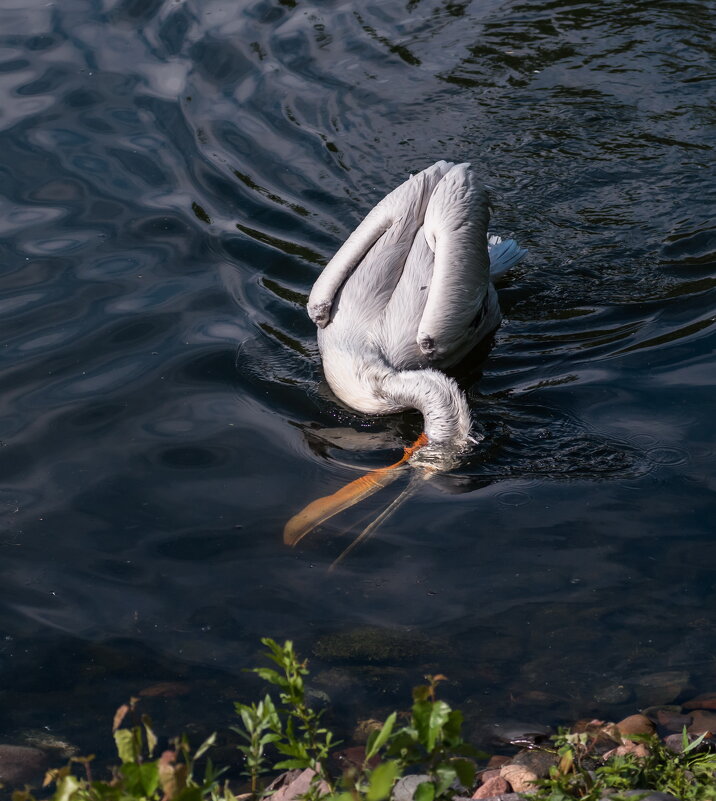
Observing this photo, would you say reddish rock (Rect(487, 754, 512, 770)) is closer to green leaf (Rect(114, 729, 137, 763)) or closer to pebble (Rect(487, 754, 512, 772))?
pebble (Rect(487, 754, 512, 772))

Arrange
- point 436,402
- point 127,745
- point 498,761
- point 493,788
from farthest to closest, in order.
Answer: point 436,402
point 498,761
point 493,788
point 127,745

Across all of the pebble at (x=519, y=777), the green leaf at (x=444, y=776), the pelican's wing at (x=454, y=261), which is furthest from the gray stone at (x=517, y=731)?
the pelican's wing at (x=454, y=261)

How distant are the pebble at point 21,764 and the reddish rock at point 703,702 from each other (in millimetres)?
2162

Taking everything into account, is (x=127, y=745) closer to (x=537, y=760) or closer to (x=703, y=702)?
(x=537, y=760)

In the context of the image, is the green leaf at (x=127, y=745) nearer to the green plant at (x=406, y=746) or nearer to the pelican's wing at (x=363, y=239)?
the green plant at (x=406, y=746)

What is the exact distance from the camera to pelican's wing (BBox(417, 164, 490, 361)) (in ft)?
16.5

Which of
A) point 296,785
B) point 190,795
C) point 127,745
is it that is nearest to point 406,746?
point 190,795

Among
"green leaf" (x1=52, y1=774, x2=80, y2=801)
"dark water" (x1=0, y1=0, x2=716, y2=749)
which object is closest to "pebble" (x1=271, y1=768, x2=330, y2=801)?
"dark water" (x1=0, y1=0, x2=716, y2=749)

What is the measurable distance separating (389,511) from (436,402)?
1.92ft

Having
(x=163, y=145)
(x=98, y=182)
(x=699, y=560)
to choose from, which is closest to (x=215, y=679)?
(x=699, y=560)

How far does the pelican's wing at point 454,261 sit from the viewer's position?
5043 millimetres

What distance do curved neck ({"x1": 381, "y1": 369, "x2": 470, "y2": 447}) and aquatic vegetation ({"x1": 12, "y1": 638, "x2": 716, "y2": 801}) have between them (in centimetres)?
147

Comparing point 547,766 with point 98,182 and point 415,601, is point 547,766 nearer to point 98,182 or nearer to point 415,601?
point 415,601

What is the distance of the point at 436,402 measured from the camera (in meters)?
4.62
